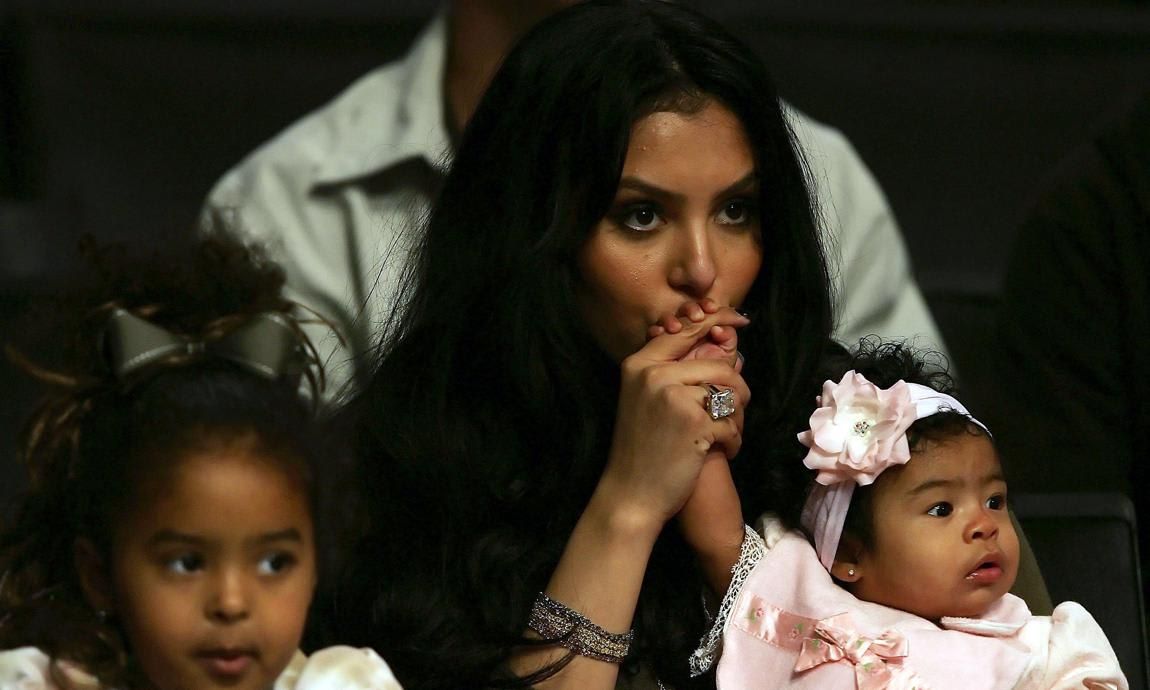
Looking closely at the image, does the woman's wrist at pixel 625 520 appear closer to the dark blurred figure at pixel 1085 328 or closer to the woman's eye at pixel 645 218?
the woman's eye at pixel 645 218

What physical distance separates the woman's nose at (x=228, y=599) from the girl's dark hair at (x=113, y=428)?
0.12 metres

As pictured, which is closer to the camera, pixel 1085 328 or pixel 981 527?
pixel 981 527

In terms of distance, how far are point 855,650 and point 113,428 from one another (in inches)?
28.7

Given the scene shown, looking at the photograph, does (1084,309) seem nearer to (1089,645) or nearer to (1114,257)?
(1114,257)

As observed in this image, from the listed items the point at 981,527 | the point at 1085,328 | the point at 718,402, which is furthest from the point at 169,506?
the point at 1085,328

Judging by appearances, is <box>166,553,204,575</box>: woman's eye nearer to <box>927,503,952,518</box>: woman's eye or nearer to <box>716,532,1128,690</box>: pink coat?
<box>716,532,1128,690</box>: pink coat

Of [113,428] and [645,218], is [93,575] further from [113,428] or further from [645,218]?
[645,218]

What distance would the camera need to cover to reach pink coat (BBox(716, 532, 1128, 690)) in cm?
179

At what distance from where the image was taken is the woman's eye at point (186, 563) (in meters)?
1.69

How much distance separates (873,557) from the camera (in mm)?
1852

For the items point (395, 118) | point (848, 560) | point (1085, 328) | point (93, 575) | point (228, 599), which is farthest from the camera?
point (395, 118)

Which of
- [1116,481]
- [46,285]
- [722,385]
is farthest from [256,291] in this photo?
[1116,481]

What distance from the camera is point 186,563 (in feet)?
5.56

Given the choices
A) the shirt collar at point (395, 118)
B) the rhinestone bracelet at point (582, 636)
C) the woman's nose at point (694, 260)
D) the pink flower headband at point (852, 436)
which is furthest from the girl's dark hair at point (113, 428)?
the shirt collar at point (395, 118)
